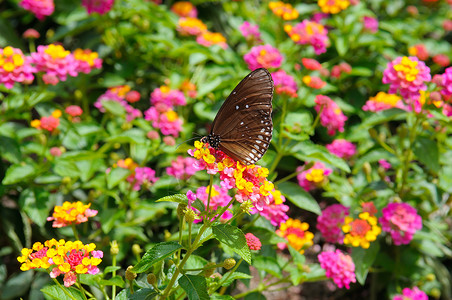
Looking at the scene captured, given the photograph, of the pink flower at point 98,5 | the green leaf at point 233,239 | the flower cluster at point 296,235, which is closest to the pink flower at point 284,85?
the flower cluster at point 296,235

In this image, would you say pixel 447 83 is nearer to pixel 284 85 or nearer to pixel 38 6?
pixel 284 85

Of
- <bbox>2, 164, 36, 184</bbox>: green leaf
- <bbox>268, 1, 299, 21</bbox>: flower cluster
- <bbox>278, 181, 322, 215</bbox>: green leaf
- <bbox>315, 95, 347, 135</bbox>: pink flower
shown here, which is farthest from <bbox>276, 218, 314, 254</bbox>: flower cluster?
<bbox>268, 1, 299, 21</bbox>: flower cluster

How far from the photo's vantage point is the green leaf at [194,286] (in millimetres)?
1408

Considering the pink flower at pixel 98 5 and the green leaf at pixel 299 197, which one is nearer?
the green leaf at pixel 299 197

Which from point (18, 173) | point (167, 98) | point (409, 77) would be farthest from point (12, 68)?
point (409, 77)

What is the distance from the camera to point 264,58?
246 cm

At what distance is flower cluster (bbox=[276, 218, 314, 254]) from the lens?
2.06 m

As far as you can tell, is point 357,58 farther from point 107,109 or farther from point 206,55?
point 107,109

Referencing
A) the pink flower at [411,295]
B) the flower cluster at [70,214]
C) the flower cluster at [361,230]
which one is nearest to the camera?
the flower cluster at [70,214]

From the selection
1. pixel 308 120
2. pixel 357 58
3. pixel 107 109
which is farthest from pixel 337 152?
pixel 107 109

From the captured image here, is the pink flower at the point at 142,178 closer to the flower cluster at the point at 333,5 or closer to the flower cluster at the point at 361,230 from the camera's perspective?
the flower cluster at the point at 361,230

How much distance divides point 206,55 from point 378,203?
1378mm

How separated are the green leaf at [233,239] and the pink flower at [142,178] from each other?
34.8 inches

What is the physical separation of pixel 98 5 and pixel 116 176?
1.32 m
